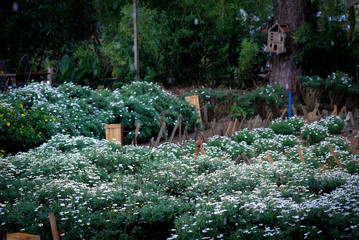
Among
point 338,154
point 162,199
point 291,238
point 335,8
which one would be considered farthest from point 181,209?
point 335,8

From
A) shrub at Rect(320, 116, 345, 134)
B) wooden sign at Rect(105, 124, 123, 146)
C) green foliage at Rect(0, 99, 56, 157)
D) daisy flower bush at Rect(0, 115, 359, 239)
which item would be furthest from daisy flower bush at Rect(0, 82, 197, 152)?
shrub at Rect(320, 116, 345, 134)

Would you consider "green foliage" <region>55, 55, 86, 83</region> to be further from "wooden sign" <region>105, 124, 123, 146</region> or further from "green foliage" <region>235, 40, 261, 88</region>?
"wooden sign" <region>105, 124, 123, 146</region>

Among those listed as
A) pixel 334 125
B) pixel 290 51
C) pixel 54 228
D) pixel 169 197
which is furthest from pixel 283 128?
pixel 54 228

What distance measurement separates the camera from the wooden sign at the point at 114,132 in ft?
30.3

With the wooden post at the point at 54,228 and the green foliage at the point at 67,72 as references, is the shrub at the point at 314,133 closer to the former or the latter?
the wooden post at the point at 54,228

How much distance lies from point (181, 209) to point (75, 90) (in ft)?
22.3

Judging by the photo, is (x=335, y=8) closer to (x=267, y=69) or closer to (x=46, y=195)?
(x=267, y=69)

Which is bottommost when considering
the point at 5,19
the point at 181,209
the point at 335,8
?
the point at 181,209

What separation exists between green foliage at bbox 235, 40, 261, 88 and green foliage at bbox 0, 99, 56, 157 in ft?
28.1

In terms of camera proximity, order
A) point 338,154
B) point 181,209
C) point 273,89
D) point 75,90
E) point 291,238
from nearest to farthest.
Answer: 1. point 291,238
2. point 181,209
3. point 338,154
4. point 75,90
5. point 273,89

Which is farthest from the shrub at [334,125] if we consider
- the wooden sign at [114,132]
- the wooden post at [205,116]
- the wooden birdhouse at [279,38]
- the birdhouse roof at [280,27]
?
the wooden sign at [114,132]

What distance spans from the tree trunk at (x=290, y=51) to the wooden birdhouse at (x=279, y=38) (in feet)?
1.15

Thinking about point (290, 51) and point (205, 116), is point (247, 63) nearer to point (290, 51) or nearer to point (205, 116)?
point (290, 51)

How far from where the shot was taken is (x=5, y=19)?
197 inches
